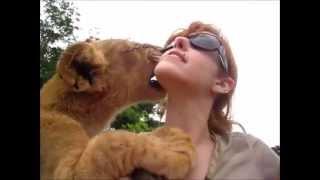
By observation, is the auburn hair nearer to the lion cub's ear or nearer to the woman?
the woman

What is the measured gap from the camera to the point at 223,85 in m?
2.40

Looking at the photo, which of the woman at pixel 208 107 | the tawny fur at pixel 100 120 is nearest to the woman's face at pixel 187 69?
the woman at pixel 208 107

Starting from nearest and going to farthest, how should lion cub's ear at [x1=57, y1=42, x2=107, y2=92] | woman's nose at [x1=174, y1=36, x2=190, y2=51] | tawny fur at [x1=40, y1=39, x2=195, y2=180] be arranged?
tawny fur at [x1=40, y1=39, x2=195, y2=180], woman's nose at [x1=174, y1=36, x2=190, y2=51], lion cub's ear at [x1=57, y1=42, x2=107, y2=92]

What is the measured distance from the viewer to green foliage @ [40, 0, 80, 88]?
2953mm

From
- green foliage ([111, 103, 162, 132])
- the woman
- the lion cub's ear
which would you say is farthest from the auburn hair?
green foliage ([111, 103, 162, 132])

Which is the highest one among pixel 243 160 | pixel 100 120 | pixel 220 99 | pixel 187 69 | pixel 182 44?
pixel 182 44

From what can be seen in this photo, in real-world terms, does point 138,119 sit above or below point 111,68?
below

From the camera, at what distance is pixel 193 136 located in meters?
2.31

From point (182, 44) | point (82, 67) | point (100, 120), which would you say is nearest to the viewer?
point (182, 44)

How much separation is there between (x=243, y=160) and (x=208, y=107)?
0.26m

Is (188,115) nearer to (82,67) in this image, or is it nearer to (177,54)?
(177,54)

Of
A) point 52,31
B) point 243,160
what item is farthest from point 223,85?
point 52,31

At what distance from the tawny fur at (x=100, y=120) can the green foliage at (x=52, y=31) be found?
28cm
